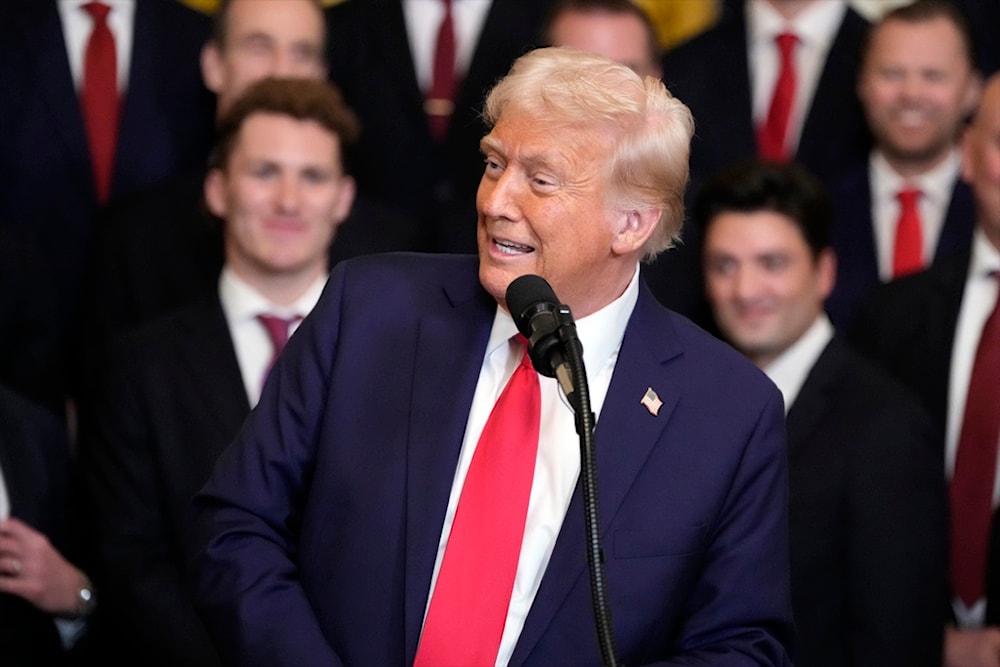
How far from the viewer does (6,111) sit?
15.3 ft

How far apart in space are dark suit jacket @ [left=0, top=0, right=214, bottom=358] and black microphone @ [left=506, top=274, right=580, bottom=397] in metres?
2.65

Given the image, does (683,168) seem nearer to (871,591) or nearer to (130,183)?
(871,591)

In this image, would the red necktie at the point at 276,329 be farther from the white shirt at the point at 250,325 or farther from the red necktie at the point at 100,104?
the red necktie at the point at 100,104

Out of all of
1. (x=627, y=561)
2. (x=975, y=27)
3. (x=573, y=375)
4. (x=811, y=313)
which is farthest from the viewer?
(x=975, y=27)

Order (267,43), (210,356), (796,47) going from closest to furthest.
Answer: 1. (210,356)
2. (267,43)
3. (796,47)

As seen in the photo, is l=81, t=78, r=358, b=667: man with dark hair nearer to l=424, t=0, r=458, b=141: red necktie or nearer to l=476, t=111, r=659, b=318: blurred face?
l=424, t=0, r=458, b=141: red necktie

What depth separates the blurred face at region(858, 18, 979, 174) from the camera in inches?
184

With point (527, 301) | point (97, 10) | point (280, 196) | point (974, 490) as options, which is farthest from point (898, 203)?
point (527, 301)

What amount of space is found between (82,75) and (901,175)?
2.28 meters

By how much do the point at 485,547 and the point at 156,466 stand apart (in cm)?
142

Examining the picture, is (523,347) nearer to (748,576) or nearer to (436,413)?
(436,413)

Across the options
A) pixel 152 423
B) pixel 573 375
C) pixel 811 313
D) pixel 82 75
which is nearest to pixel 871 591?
pixel 811 313

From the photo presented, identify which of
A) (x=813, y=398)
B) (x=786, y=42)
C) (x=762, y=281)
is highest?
(x=786, y=42)

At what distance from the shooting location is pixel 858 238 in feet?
15.1
